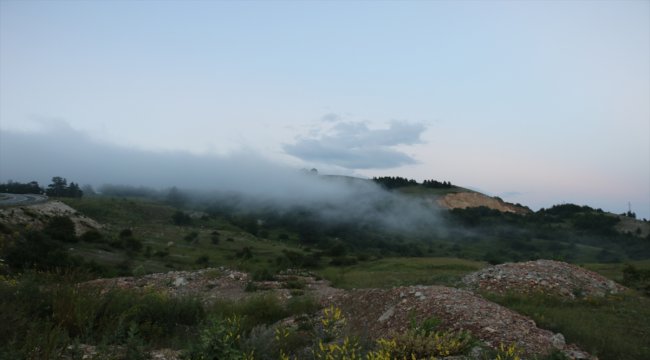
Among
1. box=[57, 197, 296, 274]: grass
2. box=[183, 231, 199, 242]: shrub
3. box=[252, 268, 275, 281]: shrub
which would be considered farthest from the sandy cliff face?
box=[252, 268, 275, 281]: shrub

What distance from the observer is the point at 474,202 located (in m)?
97.6

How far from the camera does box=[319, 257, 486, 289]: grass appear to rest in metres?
17.8

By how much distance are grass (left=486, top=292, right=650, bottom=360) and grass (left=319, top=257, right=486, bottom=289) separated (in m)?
4.55

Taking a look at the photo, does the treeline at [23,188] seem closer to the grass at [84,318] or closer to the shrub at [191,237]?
the shrub at [191,237]

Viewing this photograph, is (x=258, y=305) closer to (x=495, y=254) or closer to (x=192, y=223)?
(x=192, y=223)

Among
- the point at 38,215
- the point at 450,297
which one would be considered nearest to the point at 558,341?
the point at 450,297

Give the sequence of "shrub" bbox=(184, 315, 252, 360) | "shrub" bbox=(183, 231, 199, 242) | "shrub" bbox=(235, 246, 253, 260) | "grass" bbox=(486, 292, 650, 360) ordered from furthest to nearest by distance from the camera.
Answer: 1. "shrub" bbox=(183, 231, 199, 242)
2. "shrub" bbox=(235, 246, 253, 260)
3. "grass" bbox=(486, 292, 650, 360)
4. "shrub" bbox=(184, 315, 252, 360)

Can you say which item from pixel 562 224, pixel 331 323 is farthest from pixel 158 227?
pixel 562 224

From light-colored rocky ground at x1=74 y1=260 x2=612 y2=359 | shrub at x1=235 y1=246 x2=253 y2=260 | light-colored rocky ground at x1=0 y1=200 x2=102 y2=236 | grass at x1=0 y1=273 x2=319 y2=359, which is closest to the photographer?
grass at x1=0 y1=273 x2=319 y2=359

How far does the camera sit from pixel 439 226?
3056 inches

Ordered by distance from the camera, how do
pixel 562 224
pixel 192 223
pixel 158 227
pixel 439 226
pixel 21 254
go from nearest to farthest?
pixel 21 254 < pixel 158 227 < pixel 192 223 < pixel 562 224 < pixel 439 226

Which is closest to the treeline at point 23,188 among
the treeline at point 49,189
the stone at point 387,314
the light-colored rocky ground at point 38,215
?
the treeline at point 49,189

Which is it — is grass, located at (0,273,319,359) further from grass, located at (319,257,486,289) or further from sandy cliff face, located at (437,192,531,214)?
sandy cliff face, located at (437,192,531,214)

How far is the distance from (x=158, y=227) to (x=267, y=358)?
122 ft
